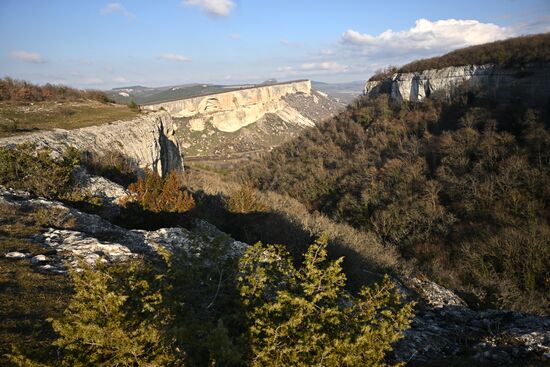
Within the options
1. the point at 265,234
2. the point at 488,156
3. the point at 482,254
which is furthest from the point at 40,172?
the point at 488,156

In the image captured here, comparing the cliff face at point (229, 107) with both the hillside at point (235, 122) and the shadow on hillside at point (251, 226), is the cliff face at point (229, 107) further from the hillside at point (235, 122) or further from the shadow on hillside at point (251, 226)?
the shadow on hillside at point (251, 226)

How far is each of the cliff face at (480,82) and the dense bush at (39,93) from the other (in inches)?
2051

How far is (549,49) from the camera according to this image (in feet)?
152

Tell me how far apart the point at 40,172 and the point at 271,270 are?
12840 mm

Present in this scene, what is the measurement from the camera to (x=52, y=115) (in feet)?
93.9

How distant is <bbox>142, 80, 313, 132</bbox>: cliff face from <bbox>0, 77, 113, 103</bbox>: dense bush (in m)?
64.7

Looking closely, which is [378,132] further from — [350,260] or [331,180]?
[350,260]

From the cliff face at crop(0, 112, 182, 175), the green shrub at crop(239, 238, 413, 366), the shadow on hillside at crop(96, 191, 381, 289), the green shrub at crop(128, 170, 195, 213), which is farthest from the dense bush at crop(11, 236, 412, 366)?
the cliff face at crop(0, 112, 182, 175)

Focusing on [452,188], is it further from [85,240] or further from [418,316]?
[85,240]

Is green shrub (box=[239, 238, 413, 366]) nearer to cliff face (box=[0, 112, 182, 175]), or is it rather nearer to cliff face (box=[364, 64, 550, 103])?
cliff face (box=[0, 112, 182, 175])

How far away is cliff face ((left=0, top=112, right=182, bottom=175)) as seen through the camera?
20542 mm

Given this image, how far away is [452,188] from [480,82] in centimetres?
2509

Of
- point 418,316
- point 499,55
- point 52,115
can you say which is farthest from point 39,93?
point 499,55

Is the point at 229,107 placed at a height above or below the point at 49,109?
above
